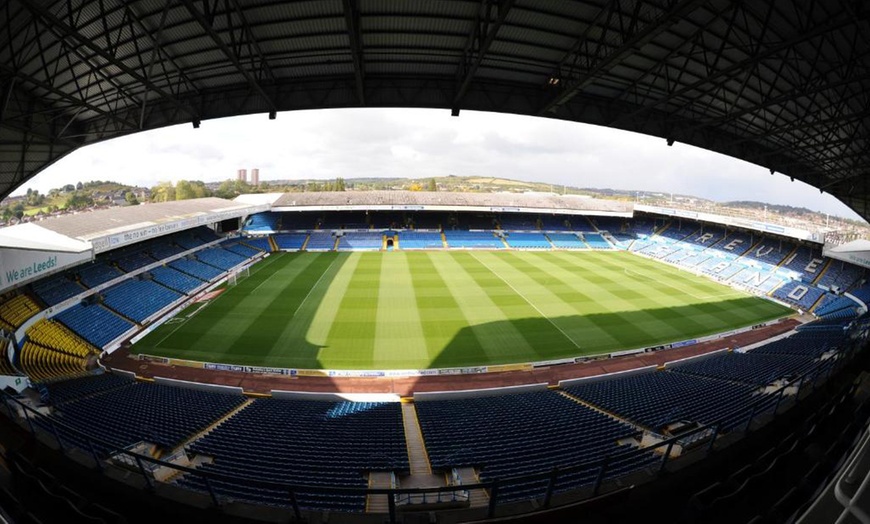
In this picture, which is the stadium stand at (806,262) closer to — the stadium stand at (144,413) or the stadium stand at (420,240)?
the stadium stand at (420,240)

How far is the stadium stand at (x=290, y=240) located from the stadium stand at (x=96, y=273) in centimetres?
1951

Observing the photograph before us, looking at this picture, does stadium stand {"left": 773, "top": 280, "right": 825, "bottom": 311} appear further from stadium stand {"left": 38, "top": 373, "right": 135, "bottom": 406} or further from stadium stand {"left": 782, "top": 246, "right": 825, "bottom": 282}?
stadium stand {"left": 38, "top": 373, "right": 135, "bottom": 406}

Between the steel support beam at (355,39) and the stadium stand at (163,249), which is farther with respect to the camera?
the stadium stand at (163,249)

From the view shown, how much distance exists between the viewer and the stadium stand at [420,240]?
4578cm

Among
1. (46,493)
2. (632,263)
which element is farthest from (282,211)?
(46,493)

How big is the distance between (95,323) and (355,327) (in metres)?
14.4

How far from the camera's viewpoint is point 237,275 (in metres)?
33.0

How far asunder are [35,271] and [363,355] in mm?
13670

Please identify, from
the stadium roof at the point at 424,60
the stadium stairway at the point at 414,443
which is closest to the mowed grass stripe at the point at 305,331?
the stadium stairway at the point at 414,443

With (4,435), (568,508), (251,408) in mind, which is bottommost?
(251,408)

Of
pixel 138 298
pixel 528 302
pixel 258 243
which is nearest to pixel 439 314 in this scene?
pixel 528 302

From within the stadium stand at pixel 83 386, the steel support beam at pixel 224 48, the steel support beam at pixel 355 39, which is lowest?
the stadium stand at pixel 83 386

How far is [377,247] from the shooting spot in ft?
148

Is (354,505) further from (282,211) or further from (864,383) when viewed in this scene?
(282,211)
